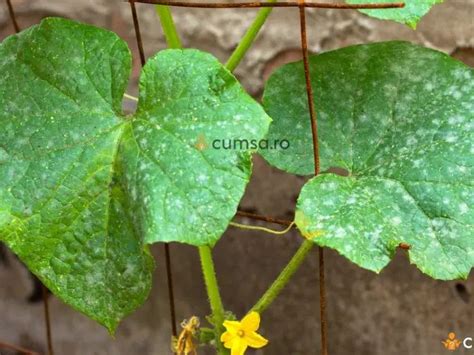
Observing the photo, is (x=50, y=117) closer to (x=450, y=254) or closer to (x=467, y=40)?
(x=450, y=254)

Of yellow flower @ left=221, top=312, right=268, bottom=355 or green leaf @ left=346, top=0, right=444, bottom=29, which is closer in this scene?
green leaf @ left=346, top=0, right=444, bottom=29

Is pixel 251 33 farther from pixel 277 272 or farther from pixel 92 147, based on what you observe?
pixel 277 272

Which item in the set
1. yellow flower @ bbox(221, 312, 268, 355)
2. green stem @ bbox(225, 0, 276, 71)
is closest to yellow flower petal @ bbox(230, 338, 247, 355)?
yellow flower @ bbox(221, 312, 268, 355)

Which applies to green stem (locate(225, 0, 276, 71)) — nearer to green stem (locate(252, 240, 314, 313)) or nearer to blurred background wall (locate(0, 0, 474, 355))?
green stem (locate(252, 240, 314, 313))

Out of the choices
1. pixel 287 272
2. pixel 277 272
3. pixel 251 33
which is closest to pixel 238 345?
pixel 287 272

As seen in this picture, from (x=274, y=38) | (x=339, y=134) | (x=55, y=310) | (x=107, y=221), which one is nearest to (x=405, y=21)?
(x=339, y=134)

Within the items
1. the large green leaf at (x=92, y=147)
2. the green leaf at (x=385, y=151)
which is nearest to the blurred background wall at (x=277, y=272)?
the green leaf at (x=385, y=151)
